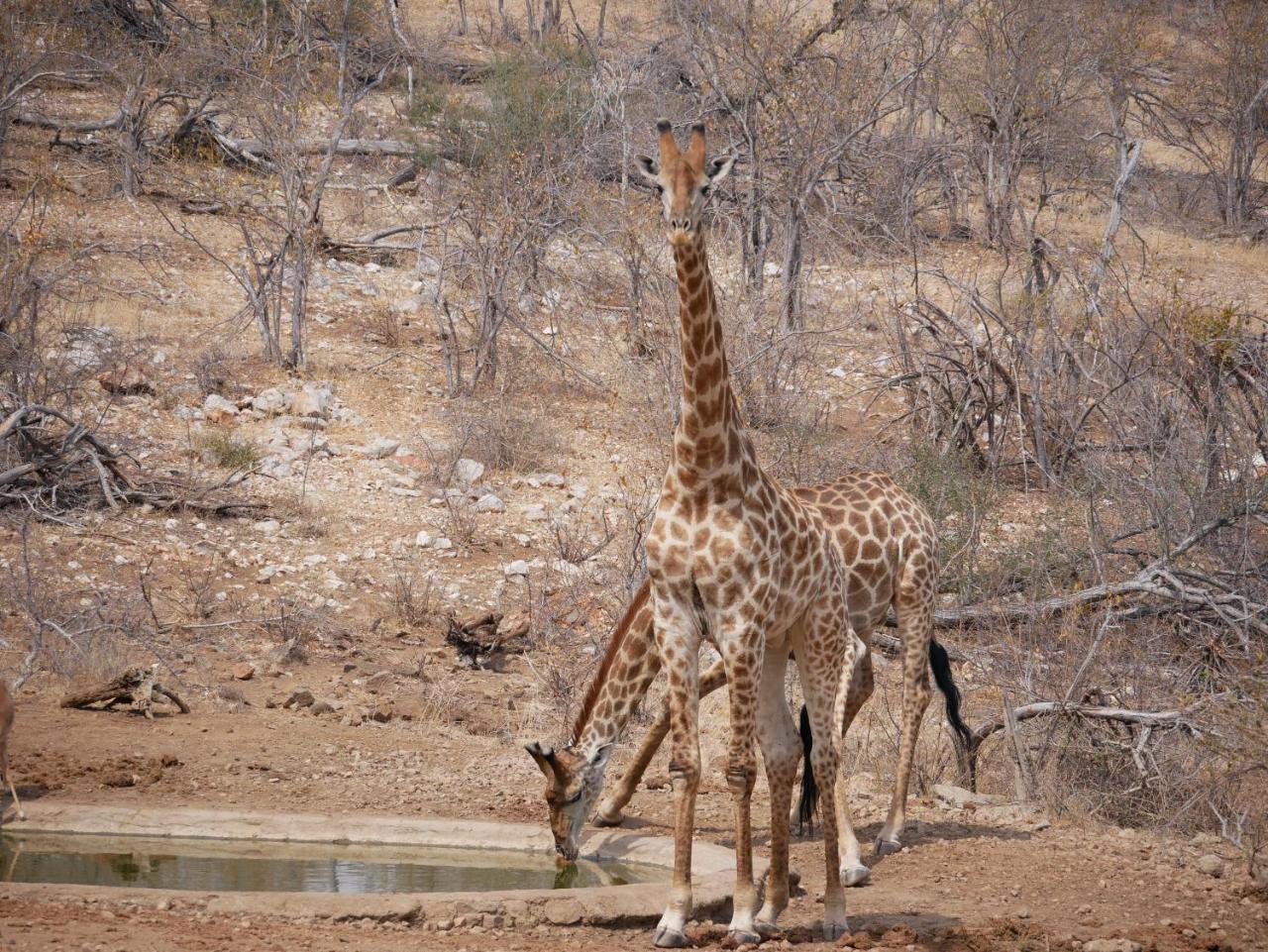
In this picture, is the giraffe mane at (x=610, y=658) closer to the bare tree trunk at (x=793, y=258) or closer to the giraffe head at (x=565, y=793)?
the giraffe head at (x=565, y=793)

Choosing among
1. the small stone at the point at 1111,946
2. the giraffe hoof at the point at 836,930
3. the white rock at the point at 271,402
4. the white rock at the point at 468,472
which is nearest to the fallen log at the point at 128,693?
the giraffe hoof at the point at 836,930

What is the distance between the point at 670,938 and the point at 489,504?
9020 millimetres

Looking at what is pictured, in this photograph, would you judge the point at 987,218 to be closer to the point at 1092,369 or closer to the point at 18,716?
the point at 1092,369

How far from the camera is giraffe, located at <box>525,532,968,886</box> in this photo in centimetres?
726

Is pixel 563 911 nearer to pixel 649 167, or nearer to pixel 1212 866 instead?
pixel 649 167

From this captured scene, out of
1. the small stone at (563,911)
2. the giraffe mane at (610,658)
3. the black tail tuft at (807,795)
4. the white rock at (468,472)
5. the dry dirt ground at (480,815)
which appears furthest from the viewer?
the white rock at (468,472)

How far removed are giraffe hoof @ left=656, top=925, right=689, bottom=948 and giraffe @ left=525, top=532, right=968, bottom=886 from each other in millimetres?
1424

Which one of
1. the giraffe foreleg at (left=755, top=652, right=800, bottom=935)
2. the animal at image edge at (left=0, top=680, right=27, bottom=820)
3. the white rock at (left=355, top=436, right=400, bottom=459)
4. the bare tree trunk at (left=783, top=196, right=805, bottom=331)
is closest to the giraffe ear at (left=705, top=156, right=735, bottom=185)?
the giraffe foreleg at (left=755, top=652, right=800, bottom=935)

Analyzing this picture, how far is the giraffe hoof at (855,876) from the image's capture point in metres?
7.09

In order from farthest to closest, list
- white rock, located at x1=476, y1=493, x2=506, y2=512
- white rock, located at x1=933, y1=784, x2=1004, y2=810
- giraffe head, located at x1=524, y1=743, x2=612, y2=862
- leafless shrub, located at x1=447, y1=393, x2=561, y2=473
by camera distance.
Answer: leafless shrub, located at x1=447, y1=393, x2=561, y2=473 < white rock, located at x1=476, y1=493, x2=506, y2=512 < white rock, located at x1=933, y1=784, x2=1004, y2=810 < giraffe head, located at x1=524, y1=743, x2=612, y2=862

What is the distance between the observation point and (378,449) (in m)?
15.3

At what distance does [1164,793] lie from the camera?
855 cm

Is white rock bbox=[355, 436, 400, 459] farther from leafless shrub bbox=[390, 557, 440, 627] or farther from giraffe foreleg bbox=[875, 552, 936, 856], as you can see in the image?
giraffe foreleg bbox=[875, 552, 936, 856]

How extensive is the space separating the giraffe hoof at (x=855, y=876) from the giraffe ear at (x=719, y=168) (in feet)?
11.4
